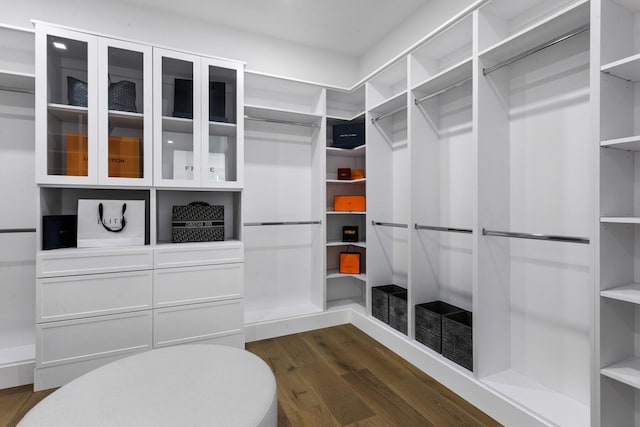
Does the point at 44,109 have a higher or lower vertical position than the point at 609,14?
lower

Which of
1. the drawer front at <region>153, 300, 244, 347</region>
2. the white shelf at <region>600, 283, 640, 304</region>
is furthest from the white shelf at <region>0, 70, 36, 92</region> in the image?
the white shelf at <region>600, 283, 640, 304</region>

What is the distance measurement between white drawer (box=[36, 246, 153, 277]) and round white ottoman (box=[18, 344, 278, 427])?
3.17ft

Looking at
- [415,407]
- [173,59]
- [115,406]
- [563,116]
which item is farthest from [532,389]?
[173,59]

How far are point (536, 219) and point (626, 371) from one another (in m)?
0.87

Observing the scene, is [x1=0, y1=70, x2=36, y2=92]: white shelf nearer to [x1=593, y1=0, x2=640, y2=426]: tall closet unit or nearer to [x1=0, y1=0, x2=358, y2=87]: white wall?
[x1=0, y1=0, x2=358, y2=87]: white wall

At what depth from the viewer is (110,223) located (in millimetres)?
2246

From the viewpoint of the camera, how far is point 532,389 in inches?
70.8

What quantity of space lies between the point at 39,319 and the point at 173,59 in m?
1.98

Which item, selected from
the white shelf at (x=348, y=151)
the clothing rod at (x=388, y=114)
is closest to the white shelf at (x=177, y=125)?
the white shelf at (x=348, y=151)

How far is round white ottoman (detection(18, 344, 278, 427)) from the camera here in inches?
39.1

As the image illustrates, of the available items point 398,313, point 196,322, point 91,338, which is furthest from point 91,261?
point 398,313

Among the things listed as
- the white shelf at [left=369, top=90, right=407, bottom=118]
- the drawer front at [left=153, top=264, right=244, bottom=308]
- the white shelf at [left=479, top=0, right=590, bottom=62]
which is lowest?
the drawer front at [left=153, top=264, right=244, bottom=308]

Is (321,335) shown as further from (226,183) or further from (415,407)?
(226,183)

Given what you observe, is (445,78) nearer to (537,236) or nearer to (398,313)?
(537,236)
